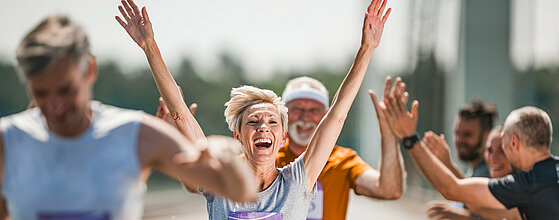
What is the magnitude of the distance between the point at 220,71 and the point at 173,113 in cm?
3442

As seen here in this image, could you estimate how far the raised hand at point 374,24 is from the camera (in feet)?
10.8

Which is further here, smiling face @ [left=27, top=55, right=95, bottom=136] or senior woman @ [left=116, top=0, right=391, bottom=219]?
senior woman @ [left=116, top=0, right=391, bottom=219]

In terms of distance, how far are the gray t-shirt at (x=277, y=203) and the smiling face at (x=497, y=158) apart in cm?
209

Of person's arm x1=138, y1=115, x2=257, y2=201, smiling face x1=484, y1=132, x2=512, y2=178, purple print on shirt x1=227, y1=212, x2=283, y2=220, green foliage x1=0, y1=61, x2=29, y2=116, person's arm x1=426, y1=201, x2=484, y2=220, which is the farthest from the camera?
green foliage x1=0, y1=61, x2=29, y2=116

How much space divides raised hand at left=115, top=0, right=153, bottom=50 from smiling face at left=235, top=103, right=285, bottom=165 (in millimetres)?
656

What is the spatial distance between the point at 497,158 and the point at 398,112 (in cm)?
111

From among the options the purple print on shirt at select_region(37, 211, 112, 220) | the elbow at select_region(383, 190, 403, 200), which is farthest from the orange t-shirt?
the purple print on shirt at select_region(37, 211, 112, 220)

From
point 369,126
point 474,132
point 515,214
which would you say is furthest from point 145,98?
point 515,214

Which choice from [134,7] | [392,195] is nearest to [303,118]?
[392,195]

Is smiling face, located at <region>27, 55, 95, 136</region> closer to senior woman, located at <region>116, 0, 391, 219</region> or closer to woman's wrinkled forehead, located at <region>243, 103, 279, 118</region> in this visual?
senior woman, located at <region>116, 0, 391, 219</region>

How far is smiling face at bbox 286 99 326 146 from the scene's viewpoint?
4133 millimetres

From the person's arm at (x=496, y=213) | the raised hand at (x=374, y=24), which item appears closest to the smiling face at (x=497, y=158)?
the person's arm at (x=496, y=213)

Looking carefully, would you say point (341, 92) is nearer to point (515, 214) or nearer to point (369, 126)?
point (515, 214)

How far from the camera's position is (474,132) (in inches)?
213
